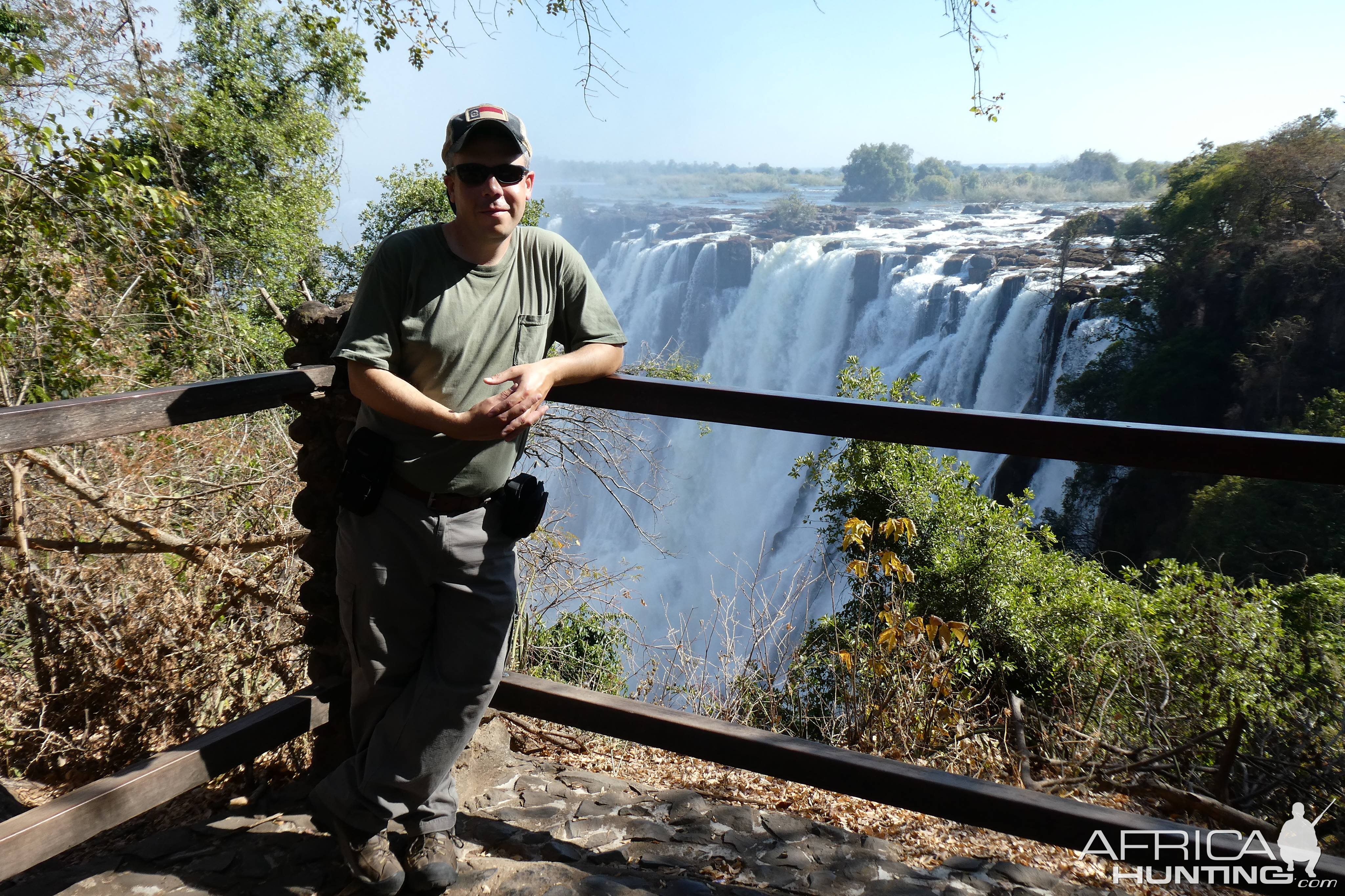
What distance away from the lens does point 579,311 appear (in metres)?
1.95

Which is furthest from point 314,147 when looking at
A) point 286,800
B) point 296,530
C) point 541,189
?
point 541,189

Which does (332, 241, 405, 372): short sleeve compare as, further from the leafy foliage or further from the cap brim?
the leafy foliage

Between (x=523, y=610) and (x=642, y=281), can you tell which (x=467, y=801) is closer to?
(x=523, y=610)

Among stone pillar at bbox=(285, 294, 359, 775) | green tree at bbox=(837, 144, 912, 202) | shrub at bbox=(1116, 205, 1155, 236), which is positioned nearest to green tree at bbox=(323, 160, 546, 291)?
shrub at bbox=(1116, 205, 1155, 236)

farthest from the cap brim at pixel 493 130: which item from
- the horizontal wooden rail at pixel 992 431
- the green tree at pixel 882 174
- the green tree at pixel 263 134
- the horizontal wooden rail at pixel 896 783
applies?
the green tree at pixel 882 174

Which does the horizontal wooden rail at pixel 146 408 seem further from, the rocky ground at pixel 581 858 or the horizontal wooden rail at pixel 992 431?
the rocky ground at pixel 581 858

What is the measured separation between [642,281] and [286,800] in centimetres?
3257

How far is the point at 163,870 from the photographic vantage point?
6.51 feet

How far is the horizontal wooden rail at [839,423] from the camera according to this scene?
151cm

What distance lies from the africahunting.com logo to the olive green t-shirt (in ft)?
4.46

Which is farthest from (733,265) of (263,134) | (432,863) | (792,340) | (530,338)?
(432,863)

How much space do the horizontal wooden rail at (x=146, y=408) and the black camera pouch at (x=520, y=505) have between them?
20.7 inches

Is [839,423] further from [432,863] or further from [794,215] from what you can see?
[794,215]

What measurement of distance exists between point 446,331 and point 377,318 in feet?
0.42
